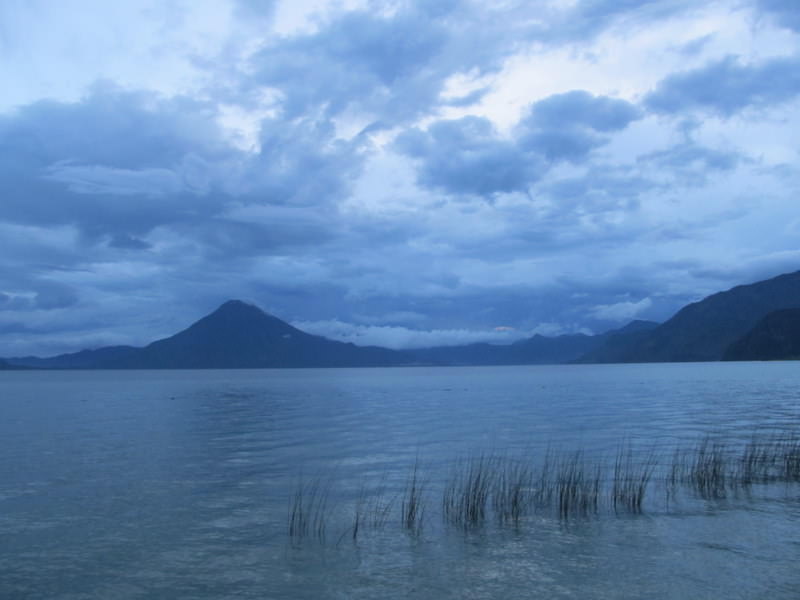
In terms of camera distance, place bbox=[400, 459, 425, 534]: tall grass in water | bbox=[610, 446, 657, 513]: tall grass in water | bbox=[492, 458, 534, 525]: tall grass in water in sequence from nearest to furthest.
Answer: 1. bbox=[400, 459, 425, 534]: tall grass in water
2. bbox=[492, 458, 534, 525]: tall grass in water
3. bbox=[610, 446, 657, 513]: tall grass in water

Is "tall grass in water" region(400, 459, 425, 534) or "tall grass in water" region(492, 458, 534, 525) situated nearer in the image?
"tall grass in water" region(400, 459, 425, 534)

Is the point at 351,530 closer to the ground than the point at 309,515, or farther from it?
closer to the ground

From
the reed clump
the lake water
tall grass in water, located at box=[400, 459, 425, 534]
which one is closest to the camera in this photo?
the lake water

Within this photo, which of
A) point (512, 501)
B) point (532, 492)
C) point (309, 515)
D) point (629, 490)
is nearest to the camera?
point (309, 515)

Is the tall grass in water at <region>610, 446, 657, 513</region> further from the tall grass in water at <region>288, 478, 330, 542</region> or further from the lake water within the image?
the tall grass in water at <region>288, 478, 330, 542</region>

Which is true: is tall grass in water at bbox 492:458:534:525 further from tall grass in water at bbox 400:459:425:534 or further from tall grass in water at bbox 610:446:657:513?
tall grass in water at bbox 610:446:657:513

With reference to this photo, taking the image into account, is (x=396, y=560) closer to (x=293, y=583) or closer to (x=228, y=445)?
(x=293, y=583)

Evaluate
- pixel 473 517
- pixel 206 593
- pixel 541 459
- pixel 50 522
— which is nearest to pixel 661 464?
pixel 541 459

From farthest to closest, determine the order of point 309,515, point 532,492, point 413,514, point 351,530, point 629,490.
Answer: point 532,492 < point 629,490 < point 309,515 < point 413,514 < point 351,530

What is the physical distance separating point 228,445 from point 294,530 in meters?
23.9

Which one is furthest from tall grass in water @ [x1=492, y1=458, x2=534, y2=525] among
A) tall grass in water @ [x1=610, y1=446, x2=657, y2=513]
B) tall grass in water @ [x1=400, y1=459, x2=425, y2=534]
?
tall grass in water @ [x1=610, y1=446, x2=657, y2=513]

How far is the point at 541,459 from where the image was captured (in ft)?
112

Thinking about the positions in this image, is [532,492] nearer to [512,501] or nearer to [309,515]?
[512,501]

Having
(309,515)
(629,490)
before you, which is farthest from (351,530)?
(629,490)
